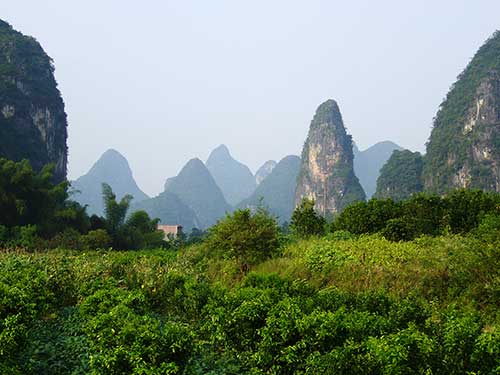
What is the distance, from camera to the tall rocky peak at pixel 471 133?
60.0 m

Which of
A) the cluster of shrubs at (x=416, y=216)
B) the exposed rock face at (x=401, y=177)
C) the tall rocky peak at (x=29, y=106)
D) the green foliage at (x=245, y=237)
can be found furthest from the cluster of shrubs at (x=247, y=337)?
the exposed rock face at (x=401, y=177)

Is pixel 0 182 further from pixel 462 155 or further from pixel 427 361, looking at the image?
pixel 462 155

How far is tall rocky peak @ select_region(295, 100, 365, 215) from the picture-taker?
300ft

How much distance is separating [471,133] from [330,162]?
3457 centimetres

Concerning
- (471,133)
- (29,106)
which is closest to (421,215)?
(29,106)

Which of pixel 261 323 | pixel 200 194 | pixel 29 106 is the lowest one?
pixel 261 323

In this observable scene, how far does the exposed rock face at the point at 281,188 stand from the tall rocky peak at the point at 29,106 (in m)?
101

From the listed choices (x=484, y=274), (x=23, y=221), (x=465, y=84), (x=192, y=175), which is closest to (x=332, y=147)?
(x=465, y=84)

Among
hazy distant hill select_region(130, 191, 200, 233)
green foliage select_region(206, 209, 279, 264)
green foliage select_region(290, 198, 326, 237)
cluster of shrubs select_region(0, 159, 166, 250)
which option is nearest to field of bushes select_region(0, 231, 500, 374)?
green foliage select_region(206, 209, 279, 264)

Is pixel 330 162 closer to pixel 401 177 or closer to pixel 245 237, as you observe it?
pixel 401 177

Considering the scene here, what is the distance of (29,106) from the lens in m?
53.4

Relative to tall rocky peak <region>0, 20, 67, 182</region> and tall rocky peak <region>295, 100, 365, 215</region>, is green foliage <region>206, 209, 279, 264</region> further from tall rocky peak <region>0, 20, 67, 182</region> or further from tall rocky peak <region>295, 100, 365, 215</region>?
tall rocky peak <region>295, 100, 365, 215</region>

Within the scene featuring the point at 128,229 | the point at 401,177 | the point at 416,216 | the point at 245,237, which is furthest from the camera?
the point at 401,177

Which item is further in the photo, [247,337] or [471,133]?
[471,133]
